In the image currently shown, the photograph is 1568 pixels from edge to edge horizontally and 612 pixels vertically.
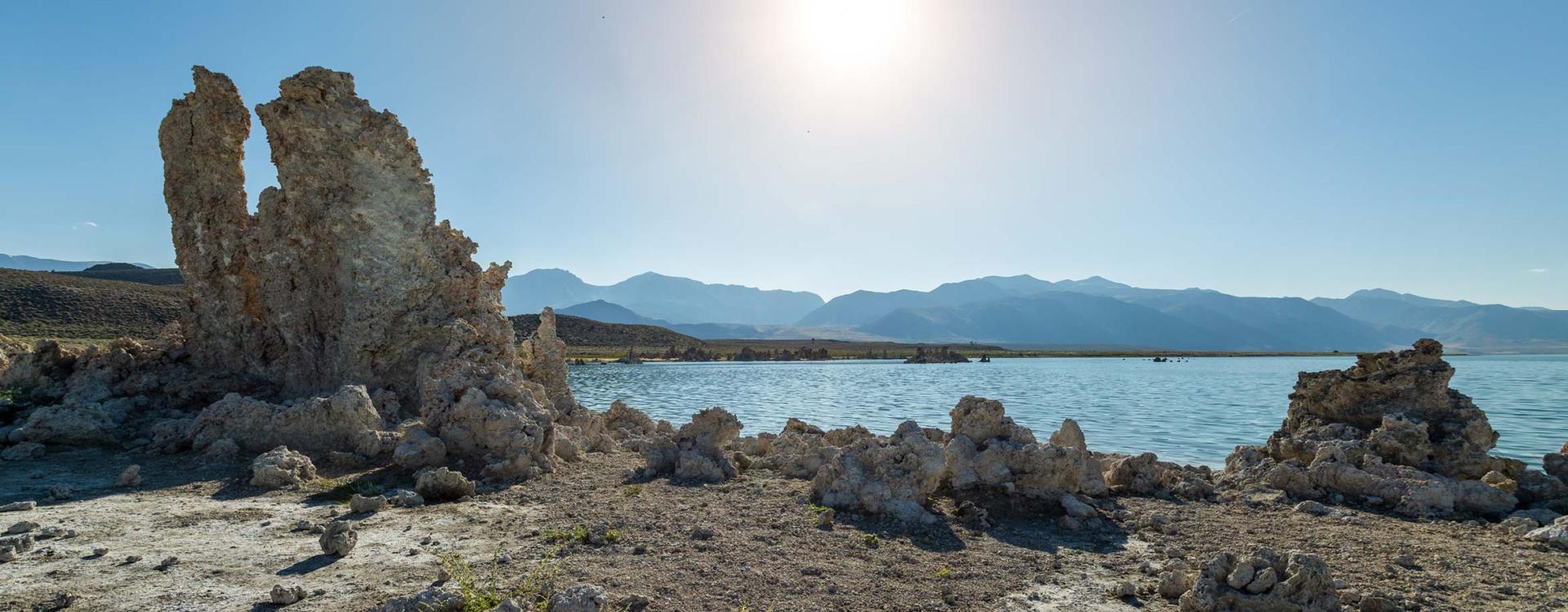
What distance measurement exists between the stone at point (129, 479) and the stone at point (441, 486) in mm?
3203

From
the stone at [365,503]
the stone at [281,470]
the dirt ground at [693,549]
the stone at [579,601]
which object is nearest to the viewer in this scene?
the stone at [579,601]

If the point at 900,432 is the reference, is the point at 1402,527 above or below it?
below

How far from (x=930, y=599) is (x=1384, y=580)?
12.6 ft

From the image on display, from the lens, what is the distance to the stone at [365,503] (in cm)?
739

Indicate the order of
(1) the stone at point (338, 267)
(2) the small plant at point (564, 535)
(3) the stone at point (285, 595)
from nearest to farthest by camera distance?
1. (3) the stone at point (285, 595)
2. (2) the small plant at point (564, 535)
3. (1) the stone at point (338, 267)

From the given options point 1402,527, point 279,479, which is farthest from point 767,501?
point 1402,527

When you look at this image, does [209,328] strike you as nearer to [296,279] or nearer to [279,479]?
[296,279]

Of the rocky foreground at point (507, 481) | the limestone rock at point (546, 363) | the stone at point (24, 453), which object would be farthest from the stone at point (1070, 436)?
the stone at point (24, 453)

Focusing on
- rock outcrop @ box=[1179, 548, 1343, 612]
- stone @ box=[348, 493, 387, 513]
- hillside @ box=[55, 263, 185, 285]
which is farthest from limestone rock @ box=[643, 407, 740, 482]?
hillside @ box=[55, 263, 185, 285]

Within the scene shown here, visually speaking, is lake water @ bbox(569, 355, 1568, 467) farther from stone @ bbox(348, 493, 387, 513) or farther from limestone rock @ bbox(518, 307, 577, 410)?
stone @ bbox(348, 493, 387, 513)

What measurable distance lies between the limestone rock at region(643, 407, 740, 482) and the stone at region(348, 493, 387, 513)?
357 cm

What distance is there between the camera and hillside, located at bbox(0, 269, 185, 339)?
40.3 metres

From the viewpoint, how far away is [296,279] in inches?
534

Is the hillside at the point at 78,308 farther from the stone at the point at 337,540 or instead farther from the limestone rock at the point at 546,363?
the stone at the point at 337,540
